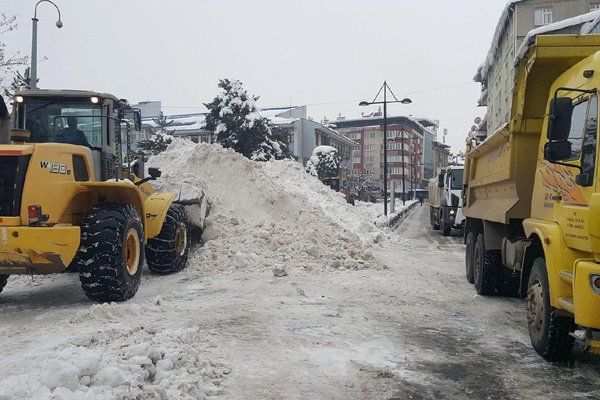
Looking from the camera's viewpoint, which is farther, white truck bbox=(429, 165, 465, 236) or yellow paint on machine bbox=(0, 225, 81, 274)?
white truck bbox=(429, 165, 465, 236)

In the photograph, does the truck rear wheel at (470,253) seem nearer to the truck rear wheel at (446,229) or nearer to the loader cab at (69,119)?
the loader cab at (69,119)

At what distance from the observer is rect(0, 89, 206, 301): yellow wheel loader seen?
260 inches

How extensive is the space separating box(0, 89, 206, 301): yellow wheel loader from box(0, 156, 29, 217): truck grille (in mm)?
11

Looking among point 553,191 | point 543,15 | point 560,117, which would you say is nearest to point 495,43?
point 543,15

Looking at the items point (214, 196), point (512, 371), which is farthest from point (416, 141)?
point (512, 371)

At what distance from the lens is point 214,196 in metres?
13.4

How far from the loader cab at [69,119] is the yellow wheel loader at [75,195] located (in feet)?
0.05

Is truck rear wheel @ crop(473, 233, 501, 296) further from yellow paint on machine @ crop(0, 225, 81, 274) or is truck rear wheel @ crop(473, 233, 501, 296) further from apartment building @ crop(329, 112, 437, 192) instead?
apartment building @ crop(329, 112, 437, 192)

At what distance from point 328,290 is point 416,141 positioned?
367ft

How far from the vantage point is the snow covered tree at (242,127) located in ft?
116

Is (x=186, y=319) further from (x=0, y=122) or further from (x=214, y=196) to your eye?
(x=214, y=196)

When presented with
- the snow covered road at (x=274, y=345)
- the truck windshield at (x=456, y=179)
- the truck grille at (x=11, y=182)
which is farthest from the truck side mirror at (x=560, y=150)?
the truck windshield at (x=456, y=179)

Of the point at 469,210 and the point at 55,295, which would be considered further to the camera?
the point at 469,210

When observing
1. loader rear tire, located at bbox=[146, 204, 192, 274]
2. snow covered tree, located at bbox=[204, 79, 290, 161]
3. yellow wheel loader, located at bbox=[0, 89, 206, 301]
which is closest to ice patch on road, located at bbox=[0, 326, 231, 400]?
yellow wheel loader, located at bbox=[0, 89, 206, 301]
